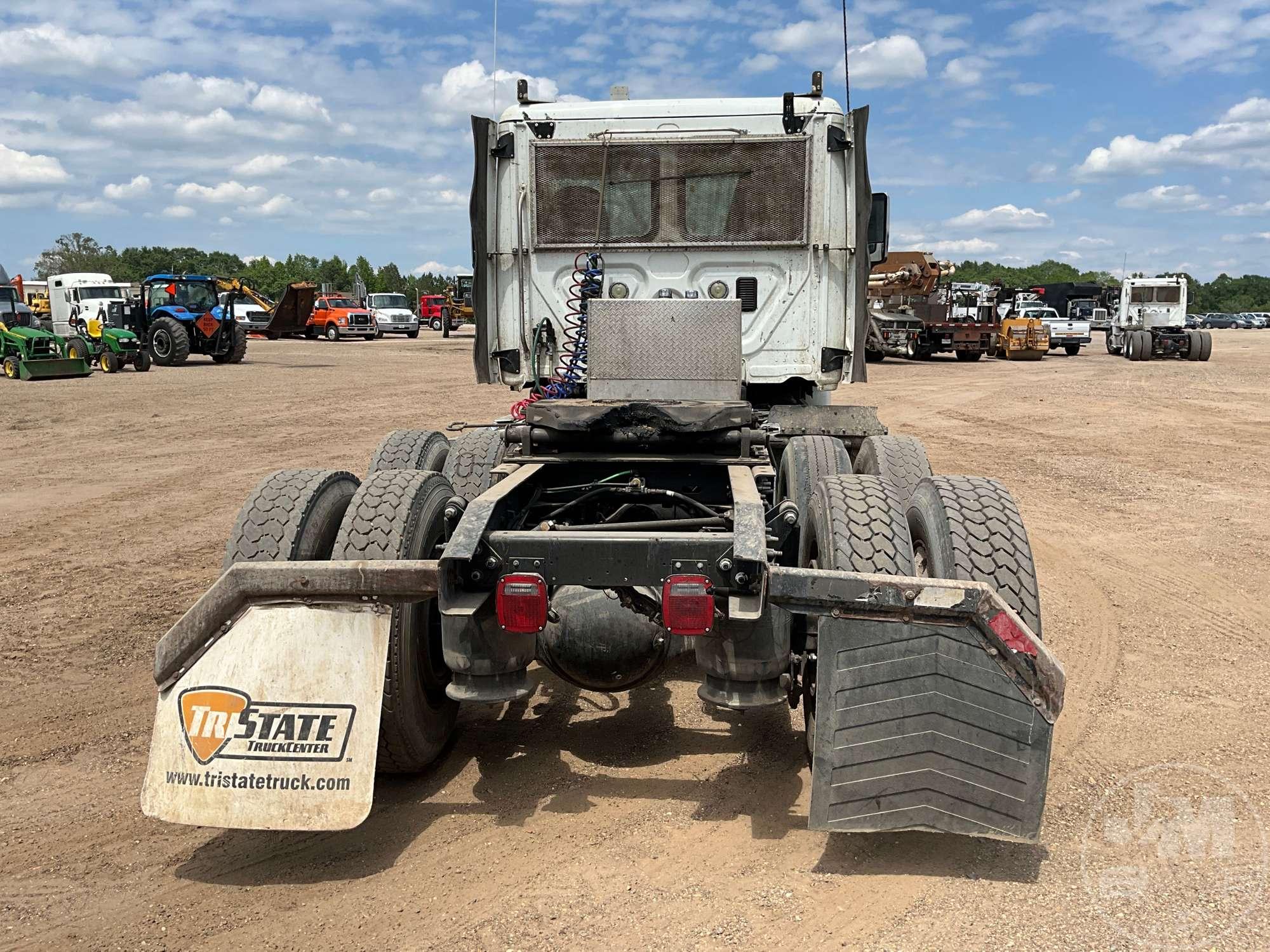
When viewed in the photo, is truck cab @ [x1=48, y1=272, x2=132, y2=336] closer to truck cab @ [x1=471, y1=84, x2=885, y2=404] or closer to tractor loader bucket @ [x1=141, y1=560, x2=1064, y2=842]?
truck cab @ [x1=471, y1=84, x2=885, y2=404]

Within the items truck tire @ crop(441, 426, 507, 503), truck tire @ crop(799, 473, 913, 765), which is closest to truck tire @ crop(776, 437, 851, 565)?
truck tire @ crop(799, 473, 913, 765)

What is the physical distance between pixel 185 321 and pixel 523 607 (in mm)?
25729

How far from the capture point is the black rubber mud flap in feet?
9.91

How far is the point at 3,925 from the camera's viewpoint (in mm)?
2971

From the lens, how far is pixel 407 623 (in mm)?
3568

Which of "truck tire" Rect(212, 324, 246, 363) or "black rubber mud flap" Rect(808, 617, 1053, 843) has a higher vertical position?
"truck tire" Rect(212, 324, 246, 363)

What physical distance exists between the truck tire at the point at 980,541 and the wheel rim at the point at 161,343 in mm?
24998

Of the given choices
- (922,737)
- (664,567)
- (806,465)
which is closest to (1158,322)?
(806,465)

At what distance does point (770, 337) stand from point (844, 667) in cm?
322

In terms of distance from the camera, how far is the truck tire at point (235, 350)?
26.6 meters

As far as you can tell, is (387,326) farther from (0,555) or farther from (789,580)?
(789,580)

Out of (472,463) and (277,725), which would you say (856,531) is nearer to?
(277,725)

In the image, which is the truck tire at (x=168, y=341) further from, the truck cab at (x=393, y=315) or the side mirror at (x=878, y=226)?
the side mirror at (x=878, y=226)

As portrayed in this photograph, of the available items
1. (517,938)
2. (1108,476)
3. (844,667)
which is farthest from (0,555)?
(1108,476)
